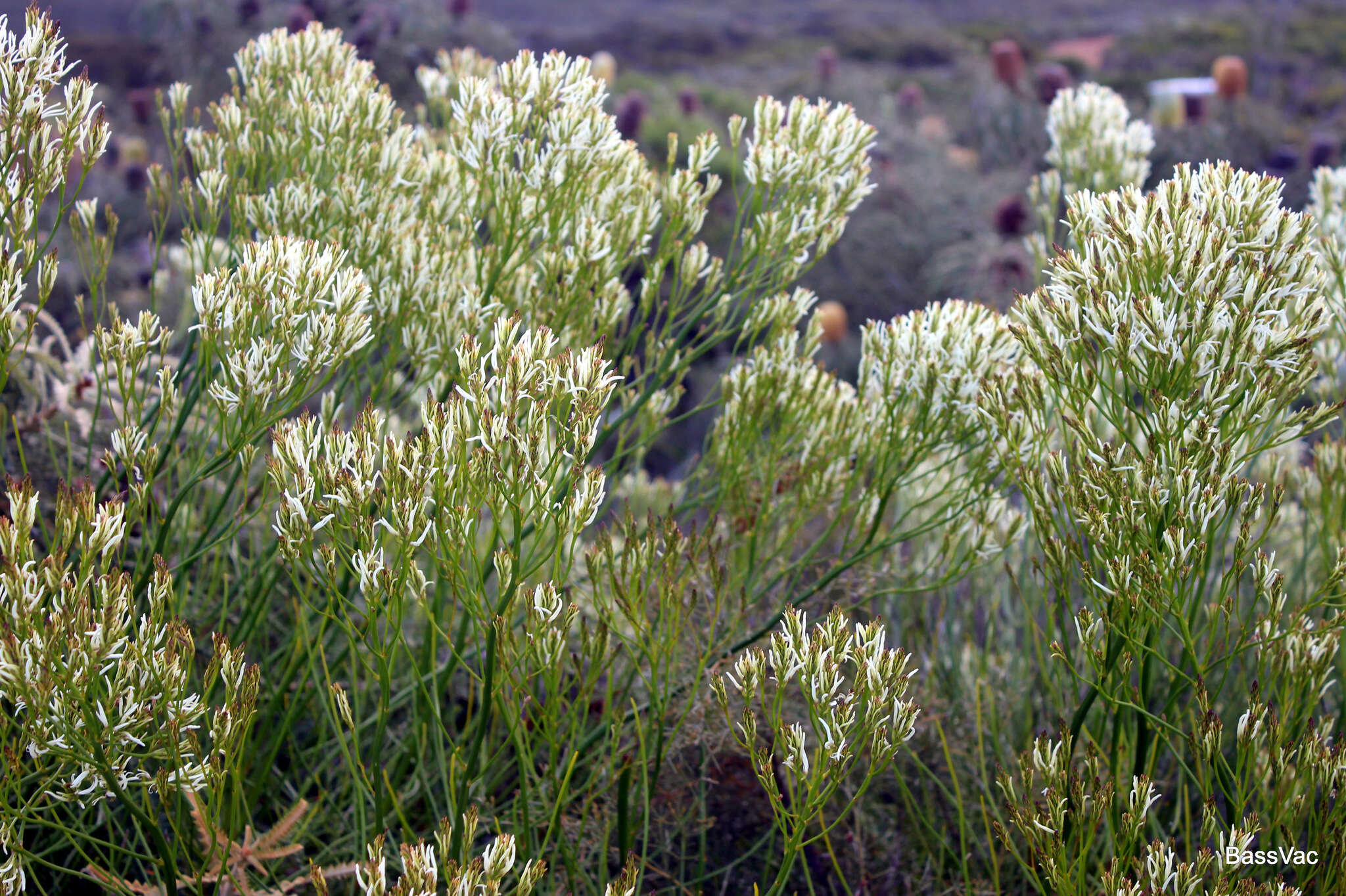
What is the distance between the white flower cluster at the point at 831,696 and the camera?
1240 millimetres

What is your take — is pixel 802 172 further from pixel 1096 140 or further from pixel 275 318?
pixel 1096 140

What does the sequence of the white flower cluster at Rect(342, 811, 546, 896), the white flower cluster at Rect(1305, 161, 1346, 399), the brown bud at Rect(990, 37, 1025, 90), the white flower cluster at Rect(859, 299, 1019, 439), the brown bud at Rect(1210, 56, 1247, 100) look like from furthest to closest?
the brown bud at Rect(990, 37, 1025, 90), the brown bud at Rect(1210, 56, 1247, 100), the white flower cluster at Rect(1305, 161, 1346, 399), the white flower cluster at Rect(859, 299, 1019, 439), the white flower cluster at Rect(342, 811, 546, 896)

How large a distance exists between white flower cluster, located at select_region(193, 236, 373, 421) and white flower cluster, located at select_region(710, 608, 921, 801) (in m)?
0.76

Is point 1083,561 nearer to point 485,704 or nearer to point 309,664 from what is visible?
point 485,704

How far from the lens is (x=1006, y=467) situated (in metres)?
1.68

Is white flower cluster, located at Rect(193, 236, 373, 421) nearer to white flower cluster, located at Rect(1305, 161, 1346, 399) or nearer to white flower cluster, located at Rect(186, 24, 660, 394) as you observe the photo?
white flower cluster, located at Rect(186, 24, 660, 394)

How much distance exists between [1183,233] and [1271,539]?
204 cm

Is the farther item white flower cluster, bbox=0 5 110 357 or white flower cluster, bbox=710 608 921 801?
white flower cluster, bbox=0 5 110 357

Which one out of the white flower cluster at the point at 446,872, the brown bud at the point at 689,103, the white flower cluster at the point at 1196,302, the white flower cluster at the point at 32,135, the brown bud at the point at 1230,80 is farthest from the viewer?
the brown bud at the point at 1230,80

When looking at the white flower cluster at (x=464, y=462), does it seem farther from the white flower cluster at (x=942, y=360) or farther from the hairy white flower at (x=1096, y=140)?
the hairy white flower at (x=1096, y=140)

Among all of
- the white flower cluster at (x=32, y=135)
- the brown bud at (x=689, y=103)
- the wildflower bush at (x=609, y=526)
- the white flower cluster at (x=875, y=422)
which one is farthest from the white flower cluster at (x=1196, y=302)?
the brown bud at (x=689, y=103)

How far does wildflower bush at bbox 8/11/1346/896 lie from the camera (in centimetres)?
129

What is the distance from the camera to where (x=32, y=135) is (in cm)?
152

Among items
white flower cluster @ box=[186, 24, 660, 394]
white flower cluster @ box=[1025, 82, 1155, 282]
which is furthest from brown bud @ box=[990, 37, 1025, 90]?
white flower cluster @ box=[186, 24, 660, 394]
